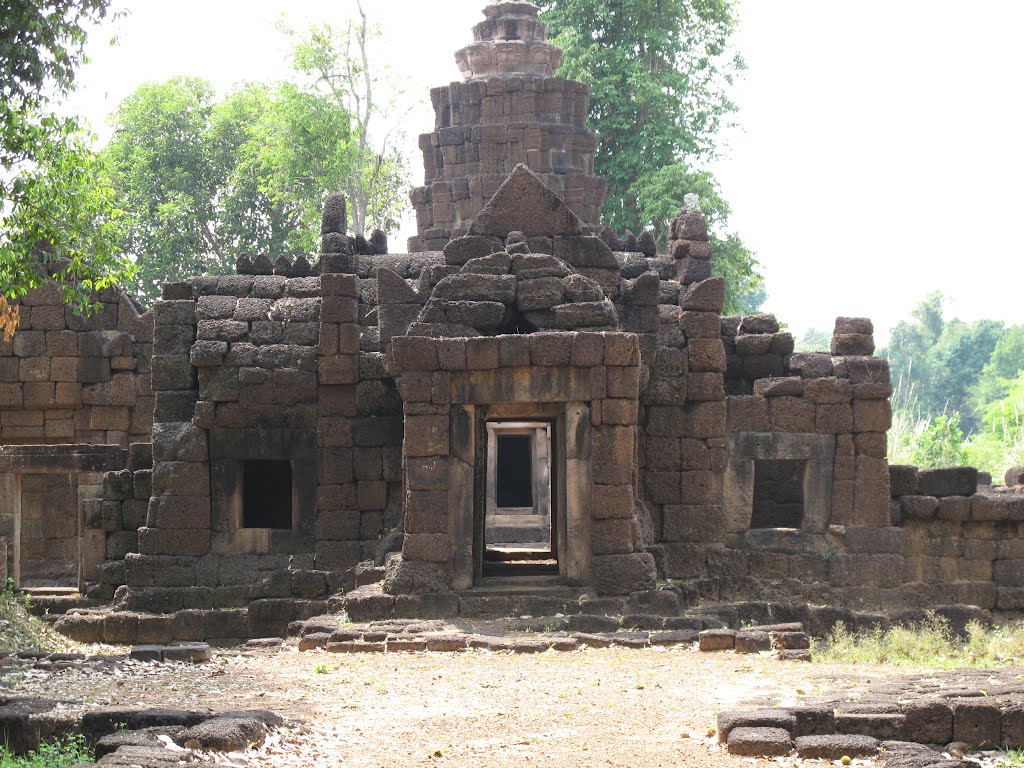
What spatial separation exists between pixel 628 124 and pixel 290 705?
24.3 m

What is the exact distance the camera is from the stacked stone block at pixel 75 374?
23078mm

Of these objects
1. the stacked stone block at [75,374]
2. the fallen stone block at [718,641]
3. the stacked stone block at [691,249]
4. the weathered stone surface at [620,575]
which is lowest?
the fallen stone block at [718,641]

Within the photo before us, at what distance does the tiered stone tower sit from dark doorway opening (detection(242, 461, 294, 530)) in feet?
19.0

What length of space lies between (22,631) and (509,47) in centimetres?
1434

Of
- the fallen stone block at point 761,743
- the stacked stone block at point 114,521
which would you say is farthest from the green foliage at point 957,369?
the fallen stone block at point 761,743

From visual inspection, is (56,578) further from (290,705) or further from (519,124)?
(290,705)

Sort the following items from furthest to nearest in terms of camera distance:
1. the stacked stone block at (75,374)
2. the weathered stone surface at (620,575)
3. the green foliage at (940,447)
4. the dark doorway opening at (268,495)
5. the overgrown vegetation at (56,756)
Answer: the green foliage at (940,447)
the stacked stone block at (75,374)
the dark doorway opening at (268,495)
the weathered stone surface at (620,575)
the overgrown vegetation at (56,756)

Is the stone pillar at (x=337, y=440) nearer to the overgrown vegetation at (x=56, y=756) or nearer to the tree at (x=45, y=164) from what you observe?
the tree at (x=45, y=164)

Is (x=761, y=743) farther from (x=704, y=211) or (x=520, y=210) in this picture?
(x=704, y=211)

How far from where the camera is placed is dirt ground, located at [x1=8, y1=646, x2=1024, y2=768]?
8.86 meters

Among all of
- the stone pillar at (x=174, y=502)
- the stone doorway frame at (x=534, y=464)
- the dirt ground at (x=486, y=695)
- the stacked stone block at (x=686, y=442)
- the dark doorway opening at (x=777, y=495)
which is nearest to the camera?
the dirt ground at (x=486, y=695)

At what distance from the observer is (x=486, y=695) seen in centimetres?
1077

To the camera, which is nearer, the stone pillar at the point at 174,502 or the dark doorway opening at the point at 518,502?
the dark doorway opening at the point at 518,502

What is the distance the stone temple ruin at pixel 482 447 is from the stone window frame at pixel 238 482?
0.09 feet
